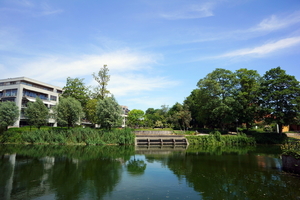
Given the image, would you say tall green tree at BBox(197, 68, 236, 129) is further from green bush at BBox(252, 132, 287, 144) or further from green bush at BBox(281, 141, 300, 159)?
green bush at BBox(281, 141, 300, 159)

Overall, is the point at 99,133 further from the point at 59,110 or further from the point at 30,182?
the point at 30,182

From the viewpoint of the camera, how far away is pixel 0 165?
1973 centimetres

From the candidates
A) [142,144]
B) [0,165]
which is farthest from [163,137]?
[0,165]

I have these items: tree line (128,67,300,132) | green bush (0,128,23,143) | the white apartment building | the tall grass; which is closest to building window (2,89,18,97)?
the white apartment building

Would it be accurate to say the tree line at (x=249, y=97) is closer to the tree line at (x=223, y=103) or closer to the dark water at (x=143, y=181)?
the tree line at (x=223, y=103)

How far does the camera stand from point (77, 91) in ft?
172

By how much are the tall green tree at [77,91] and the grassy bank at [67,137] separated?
1403 centimetres

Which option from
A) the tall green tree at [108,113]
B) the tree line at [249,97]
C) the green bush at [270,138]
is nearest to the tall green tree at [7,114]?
the tall green tree at [108,113]

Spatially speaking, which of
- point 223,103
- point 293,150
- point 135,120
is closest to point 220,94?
point 223,103

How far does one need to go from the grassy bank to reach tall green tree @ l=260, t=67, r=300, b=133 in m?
30.6

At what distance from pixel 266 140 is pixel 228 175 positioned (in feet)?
109

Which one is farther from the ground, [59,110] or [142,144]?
[59,110]

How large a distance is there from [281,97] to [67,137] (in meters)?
45.2

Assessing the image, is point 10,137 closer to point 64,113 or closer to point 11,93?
point 64,113
